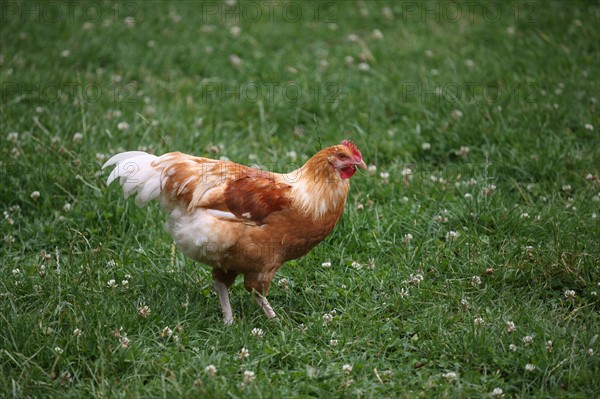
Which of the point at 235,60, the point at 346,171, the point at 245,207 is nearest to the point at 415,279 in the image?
the point at 346,171

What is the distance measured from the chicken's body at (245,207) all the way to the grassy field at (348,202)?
42 cm

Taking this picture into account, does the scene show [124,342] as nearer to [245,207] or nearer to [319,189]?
[245,207]

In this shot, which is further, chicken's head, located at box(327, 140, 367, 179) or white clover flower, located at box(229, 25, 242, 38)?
white clover flower, located at box(229, 25, 242, 38)

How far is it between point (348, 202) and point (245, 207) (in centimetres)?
156

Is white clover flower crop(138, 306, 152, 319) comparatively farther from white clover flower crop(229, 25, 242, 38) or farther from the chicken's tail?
white clover flower crop(229, 25, 242, 38)

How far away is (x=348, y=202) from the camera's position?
5586mm

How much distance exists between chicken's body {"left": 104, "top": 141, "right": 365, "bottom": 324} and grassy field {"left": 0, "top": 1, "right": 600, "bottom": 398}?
16.5 inches

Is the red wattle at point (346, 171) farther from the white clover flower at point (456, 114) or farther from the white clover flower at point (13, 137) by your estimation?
the white clover flower at point (13, 137)

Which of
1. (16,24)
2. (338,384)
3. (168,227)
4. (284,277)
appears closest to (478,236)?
(284,277)

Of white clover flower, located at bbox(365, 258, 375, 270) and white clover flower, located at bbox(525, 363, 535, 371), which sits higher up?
white clover flower, located at bbox(525, 363, 535, 371)

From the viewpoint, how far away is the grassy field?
3.89 m

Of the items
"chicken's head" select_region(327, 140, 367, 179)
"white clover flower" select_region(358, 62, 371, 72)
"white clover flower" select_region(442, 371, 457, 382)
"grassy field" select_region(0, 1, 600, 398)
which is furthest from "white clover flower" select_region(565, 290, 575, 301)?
"white clover flower" select_region(358, 62, 371, 72)

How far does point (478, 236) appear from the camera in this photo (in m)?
5.04

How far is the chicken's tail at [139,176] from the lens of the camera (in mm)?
4352
